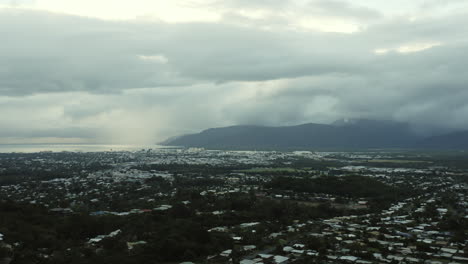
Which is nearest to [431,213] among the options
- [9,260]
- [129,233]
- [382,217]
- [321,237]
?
[382,217]

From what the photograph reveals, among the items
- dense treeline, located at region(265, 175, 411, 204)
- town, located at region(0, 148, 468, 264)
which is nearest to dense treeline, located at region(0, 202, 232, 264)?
town, located at region(0, 148, 468, 264)

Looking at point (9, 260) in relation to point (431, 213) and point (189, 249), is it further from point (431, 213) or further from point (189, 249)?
point (431, 213)

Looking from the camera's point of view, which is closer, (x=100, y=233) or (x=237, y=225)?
(x=100, y=233)

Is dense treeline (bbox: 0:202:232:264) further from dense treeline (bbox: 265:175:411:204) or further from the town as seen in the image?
dense treeline (bbox: 265:175:411:204)

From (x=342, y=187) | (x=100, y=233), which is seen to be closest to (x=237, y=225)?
(x=100, y=233)

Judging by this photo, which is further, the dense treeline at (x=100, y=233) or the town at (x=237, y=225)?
the town at (x=237, y=225)

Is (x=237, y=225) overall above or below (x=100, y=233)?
below

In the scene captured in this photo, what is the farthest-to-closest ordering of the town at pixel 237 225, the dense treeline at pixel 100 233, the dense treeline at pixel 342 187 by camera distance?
the dense treeline at pixel 342 187, the town at pixel 237 225, the dense treeline at pixel 100 233

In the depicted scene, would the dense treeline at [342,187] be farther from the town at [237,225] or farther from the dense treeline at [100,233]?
the dense treeline at [100,233]

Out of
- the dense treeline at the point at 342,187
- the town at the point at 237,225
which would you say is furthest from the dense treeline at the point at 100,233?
the dense treeline at the point at 342,187

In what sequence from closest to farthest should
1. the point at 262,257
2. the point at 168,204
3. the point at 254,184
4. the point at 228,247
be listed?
the point at 262,257 → the point at 228,247 → the point at 168,204 → the point at 254,184

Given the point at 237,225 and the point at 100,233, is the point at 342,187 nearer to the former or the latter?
the point at 237,225
